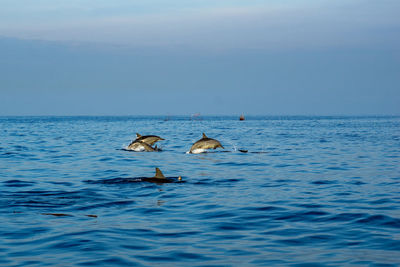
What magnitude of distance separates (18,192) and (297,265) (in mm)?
10570

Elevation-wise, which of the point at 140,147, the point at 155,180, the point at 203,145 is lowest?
the point at 155,180

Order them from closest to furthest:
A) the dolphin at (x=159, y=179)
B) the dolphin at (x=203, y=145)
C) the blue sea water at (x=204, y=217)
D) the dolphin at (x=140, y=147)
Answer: the blue sea water at (x=204, y=217) → the dolphin at (x=159, y=179) → the dolphin at (x=203, y=145) → the dolphin at (x=140, y=147)

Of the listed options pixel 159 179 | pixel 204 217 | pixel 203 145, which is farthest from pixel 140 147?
pixel 204 217

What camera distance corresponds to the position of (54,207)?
1292 cm

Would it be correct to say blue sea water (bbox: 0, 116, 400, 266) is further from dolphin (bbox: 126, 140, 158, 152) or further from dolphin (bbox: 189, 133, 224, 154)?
dolphin (bbox: 126, 140, 158, 152)

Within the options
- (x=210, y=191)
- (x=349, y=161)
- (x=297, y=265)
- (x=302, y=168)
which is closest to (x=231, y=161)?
(x=302, y=168)

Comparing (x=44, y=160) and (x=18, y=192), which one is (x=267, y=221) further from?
(x=44, y=160)

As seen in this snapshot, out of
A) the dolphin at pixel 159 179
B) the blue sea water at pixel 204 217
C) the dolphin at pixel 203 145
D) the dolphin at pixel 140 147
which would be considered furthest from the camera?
the dolphin at pixel 140 147

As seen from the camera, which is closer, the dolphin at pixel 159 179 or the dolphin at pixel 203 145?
the dolphin at pixel 159 179

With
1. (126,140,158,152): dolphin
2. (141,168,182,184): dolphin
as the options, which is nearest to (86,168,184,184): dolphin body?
(141,168,182,184): dolphin

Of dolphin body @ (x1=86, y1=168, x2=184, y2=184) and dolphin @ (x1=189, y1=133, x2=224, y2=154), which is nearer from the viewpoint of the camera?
dolphin body @ (x1=86, y1=168, x2=184, y2=184)

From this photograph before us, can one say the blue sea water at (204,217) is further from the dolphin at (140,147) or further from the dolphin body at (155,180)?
the dolphin at (140,147)

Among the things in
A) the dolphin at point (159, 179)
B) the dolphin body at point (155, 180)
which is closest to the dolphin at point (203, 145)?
the dolphin body at point (155, 180)

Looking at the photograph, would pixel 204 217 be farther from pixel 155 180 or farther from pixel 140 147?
pixel 140 147
